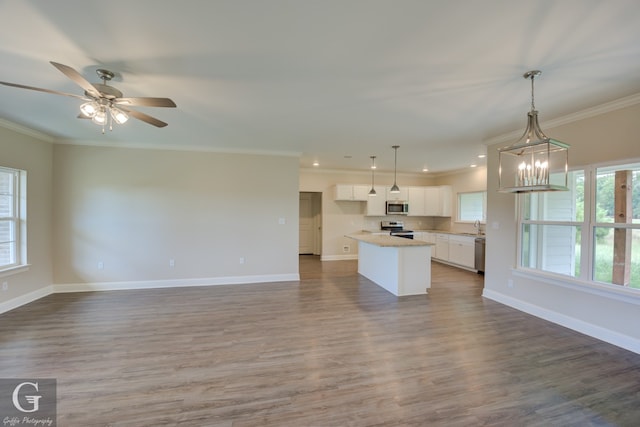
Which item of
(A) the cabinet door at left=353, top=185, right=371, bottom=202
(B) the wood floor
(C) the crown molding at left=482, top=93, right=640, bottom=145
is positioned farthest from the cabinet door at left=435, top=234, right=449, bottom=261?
(C) the crown molding at left=482, top=93, right=640, bottom=145

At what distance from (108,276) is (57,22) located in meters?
4.30

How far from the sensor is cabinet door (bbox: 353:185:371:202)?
7539mm

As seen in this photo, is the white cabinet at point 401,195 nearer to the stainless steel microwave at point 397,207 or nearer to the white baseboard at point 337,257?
the stainless steel microwave at point 397,207

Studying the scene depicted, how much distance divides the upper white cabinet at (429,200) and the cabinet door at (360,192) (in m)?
1.30

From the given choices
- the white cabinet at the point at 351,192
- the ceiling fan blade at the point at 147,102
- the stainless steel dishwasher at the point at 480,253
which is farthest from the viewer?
the white cabinet at the point at 351,192

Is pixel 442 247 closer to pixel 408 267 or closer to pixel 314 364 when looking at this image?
pixel 408 267

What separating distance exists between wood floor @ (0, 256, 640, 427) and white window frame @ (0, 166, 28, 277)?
0.70 m

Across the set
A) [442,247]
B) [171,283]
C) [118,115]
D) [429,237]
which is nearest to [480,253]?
[442,247]

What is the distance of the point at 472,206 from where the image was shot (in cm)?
727

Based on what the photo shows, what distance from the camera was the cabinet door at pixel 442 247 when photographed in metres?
7.04

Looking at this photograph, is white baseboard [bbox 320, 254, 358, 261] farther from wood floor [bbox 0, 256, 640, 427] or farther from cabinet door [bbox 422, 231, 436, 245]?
wood floor [bbox 0, 256, 640, 427]

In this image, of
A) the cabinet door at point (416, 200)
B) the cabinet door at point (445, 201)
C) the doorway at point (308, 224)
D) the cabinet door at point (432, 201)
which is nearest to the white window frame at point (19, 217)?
the doorway at point (308, 224)

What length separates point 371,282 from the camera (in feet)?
17.5

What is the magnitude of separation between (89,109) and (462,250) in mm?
7124
